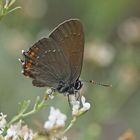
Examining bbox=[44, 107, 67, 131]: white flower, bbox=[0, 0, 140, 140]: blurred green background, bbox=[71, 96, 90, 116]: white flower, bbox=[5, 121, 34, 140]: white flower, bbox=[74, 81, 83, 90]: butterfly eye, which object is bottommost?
bbox=[0, 0, 140, 140]: blurred green background

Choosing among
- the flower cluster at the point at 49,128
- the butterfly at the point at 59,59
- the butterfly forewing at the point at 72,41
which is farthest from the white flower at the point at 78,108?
the butterfly forewing at the point at 72,41

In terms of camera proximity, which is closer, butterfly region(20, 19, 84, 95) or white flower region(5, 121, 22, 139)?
white flower region(5, 121, 22, 139)

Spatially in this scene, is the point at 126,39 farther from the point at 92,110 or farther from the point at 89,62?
the point at 92,110

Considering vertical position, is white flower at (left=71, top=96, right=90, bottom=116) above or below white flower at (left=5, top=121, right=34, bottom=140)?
below

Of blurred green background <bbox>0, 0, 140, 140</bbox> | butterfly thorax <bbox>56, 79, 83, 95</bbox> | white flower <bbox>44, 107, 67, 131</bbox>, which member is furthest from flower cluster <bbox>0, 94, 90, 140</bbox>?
blurred green background <bbox>0, 0, 140, 140</bbox>

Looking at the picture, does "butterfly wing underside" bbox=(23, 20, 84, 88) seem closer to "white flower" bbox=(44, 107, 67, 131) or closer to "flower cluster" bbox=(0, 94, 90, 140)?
"flower cluster" bbox=(0, 94, 90, 140)

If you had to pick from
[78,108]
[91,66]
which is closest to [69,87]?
[78,108]

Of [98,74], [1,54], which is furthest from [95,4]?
[1,54]

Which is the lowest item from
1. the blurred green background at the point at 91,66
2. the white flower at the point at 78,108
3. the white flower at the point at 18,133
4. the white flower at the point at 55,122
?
the blurred green background at the point at 91,66

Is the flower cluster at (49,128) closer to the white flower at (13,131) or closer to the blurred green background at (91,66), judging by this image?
the white flower at (13,131)
